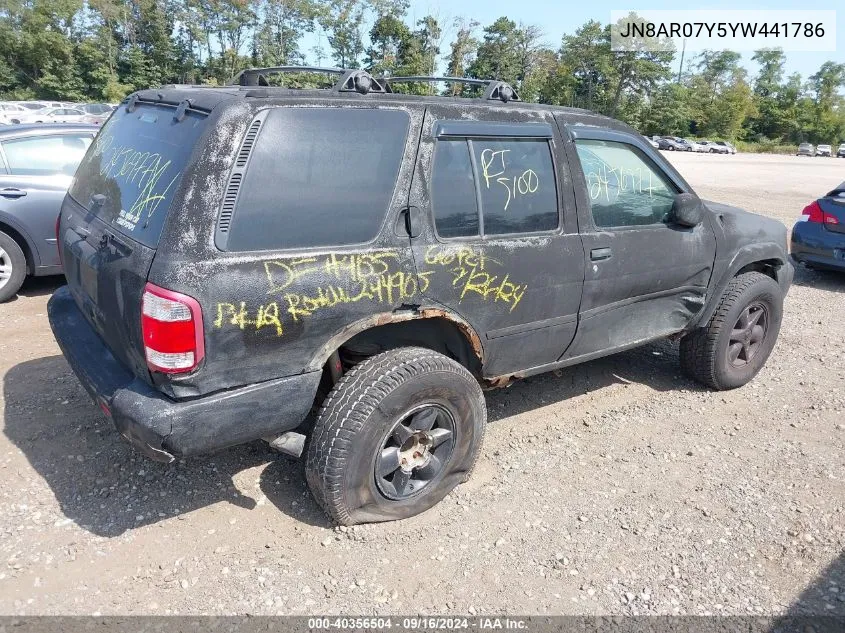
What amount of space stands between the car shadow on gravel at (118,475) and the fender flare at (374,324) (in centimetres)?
88

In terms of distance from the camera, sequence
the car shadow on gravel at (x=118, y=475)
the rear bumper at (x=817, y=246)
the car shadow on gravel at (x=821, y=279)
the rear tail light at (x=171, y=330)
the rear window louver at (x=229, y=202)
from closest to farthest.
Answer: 1. the rear tail light at (x=171, y=330)
2. the rear window louver at (x=229, y=202)
3. the car shadow on gravel at (x=118, y=475)
4. the rear bumper at (x=817, y=246)
5. the car shadow on gravel at (x=821, y=279)

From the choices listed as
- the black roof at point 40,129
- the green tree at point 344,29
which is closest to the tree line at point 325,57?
the green tree at point 344,29

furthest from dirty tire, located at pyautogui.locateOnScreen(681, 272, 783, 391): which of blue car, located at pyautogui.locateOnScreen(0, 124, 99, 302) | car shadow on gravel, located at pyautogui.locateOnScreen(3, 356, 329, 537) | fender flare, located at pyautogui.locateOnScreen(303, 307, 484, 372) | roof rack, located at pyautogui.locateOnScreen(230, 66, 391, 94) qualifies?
blue car, located at pyautogui.locateOnScreen(0, 124, 99, 302)

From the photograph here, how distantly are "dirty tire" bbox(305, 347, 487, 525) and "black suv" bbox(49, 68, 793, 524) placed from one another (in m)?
0.01

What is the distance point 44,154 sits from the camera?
6492mm

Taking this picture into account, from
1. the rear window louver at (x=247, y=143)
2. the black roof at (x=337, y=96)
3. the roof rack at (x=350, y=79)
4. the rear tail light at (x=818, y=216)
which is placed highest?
the roof rack at (x=350, y=79)

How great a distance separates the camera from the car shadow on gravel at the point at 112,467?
10.5 ft

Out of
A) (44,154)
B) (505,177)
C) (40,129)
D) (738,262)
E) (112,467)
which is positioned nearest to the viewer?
(505,177)

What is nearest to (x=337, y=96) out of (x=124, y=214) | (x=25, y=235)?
(x=124, y=214)

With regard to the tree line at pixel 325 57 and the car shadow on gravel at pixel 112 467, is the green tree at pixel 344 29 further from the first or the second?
the car shadow on gravel at pixel 112 467

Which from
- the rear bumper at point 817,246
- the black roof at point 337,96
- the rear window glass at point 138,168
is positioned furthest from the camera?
the rear bumper at point 817,246

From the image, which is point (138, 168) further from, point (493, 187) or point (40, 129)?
point (40, 129)

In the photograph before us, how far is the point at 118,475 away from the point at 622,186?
3244 millimetres

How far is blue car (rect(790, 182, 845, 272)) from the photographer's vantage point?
8008mm
